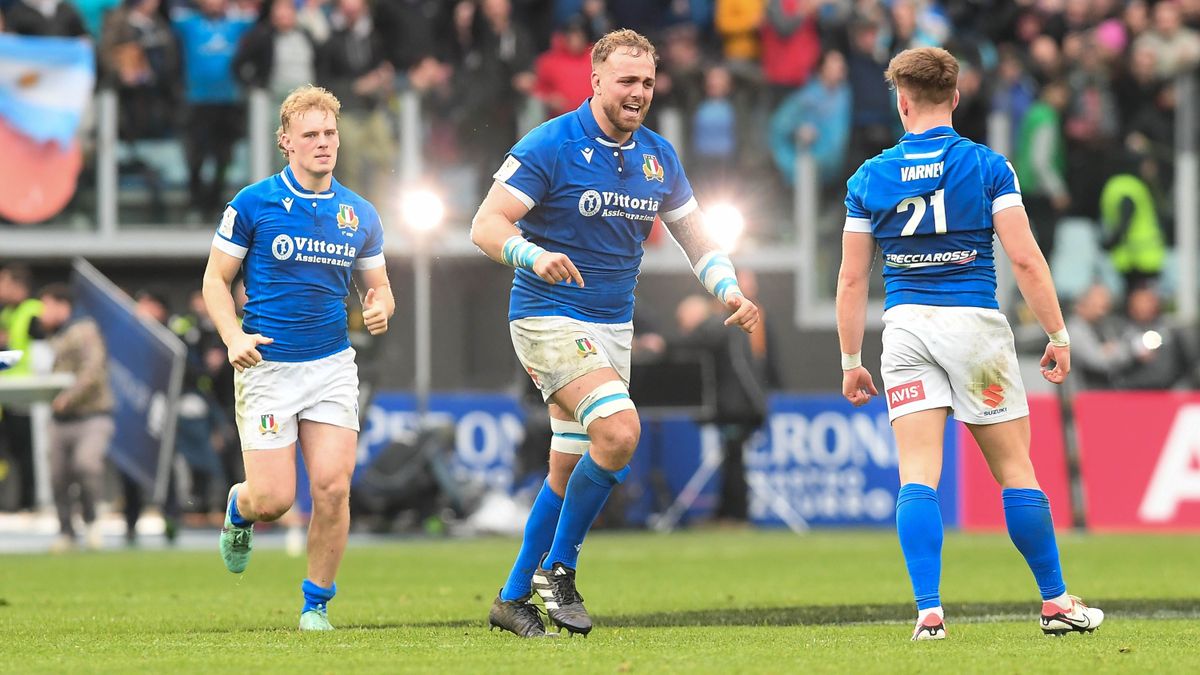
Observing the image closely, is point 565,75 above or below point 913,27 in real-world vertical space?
below

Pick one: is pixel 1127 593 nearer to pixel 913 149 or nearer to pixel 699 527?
pixel 913 149

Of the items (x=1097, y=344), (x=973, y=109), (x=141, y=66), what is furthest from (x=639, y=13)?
(x=1097, y=344)

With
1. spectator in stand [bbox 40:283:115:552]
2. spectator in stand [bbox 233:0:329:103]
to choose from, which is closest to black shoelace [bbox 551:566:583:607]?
spectator in stand [bbox 40:283:115:552]

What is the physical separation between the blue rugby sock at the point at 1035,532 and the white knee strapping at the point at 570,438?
5.91 ft

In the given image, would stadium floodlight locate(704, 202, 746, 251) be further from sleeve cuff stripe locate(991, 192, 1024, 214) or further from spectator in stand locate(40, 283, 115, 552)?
sleeve cuff stripe locate(991, 192, 1024, 214)

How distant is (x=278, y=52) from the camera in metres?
21.1

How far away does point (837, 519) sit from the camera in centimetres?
1992

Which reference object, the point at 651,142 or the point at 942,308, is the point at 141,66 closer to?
the point at 651,142

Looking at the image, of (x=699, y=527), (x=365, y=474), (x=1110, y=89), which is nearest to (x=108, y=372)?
(x=365, y=474)

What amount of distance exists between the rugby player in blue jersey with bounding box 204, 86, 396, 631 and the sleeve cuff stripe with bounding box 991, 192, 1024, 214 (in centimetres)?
270

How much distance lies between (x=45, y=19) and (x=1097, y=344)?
11065 mm

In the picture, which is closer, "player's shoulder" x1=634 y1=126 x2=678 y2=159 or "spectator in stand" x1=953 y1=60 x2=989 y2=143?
"player's shoulder" x1=634 y1=126 x2=678 y2=159

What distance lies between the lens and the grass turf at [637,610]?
290 inches

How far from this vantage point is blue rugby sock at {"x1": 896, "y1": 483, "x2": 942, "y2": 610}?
7.83 m
